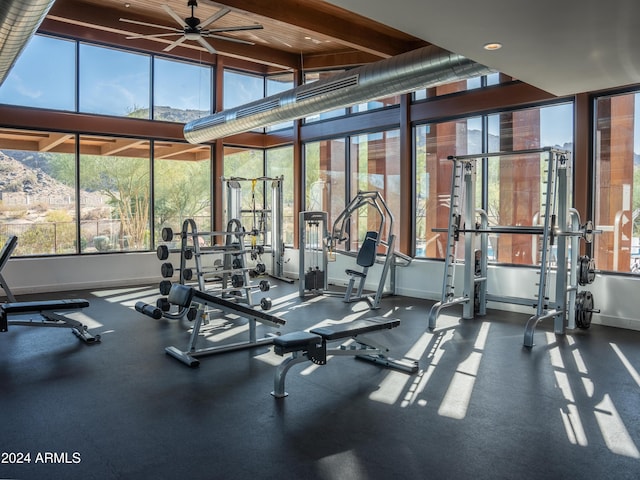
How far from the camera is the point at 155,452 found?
2613 mm

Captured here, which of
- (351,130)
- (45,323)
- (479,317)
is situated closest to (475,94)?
(351,130)

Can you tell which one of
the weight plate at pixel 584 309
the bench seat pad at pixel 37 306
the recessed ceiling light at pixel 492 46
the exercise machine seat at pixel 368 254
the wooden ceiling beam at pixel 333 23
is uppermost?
the wooden ceiling beam at pixel 333 23

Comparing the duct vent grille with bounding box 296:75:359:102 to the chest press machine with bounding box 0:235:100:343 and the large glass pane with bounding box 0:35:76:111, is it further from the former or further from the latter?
the large glass pane with bounding box 0:35:76:111

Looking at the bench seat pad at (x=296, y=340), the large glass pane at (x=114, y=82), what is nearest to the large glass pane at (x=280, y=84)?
the large glass pane at (x=114, y=82)

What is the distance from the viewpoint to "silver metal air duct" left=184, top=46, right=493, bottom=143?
4.78 metres

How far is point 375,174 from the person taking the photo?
8.37m

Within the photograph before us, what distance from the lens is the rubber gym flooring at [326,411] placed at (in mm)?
2482

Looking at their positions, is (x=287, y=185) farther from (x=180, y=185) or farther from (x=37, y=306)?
(x=37, y=306)

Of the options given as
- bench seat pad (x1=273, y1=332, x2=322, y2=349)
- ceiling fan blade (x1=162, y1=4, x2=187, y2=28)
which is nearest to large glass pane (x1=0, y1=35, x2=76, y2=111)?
ceiling fan blade (x1=162, y1=4, x2=187, y2=28)

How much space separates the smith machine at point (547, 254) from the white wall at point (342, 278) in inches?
13.8

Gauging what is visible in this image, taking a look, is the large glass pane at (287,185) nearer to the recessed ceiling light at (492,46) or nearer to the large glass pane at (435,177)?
the large glass pane at (435,177)

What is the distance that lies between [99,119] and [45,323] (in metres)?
4.45

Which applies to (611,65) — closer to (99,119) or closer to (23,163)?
(99,119)

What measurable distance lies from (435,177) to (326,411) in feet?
16.3
